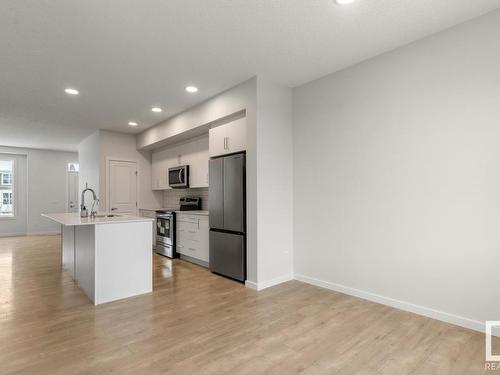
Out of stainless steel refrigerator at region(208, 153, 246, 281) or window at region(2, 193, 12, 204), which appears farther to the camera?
window at region(2, 193, 12, 204)

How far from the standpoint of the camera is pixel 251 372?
193 centimetres

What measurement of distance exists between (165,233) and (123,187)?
184cm

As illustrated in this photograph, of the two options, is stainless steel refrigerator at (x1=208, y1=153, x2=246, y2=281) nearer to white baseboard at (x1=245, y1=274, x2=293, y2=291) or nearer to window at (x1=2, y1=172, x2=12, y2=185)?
white baseboard at (x1=245, y1=274, x2=293, y2=291)

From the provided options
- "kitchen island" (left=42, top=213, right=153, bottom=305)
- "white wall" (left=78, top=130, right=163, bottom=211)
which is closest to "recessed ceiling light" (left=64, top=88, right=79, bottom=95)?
"kitchen island" (left=42, top=213, right=153, bottom=305)

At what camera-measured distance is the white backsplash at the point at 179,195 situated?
588cm

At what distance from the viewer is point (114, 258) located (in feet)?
10.9

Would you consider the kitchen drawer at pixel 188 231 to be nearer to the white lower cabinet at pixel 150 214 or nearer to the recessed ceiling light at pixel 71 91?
the white lower cabinet at pixel 150 214

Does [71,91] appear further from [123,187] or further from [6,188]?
[6,188]

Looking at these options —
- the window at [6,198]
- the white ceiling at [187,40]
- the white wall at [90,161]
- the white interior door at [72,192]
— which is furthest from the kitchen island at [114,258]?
the window at [6,198]

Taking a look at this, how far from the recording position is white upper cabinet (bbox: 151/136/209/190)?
5.45m

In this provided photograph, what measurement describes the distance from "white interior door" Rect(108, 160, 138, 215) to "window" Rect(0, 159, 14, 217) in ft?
15.4

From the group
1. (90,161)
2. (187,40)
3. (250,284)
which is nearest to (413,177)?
(250,284)

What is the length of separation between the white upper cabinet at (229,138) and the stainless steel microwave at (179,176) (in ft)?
4.75

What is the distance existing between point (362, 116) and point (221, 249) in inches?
101
